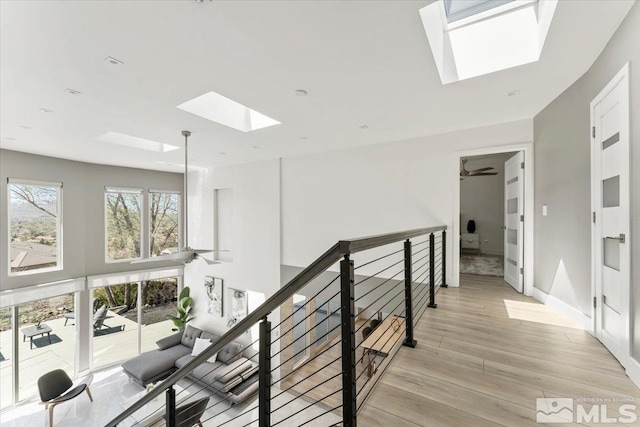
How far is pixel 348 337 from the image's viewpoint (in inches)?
48.8

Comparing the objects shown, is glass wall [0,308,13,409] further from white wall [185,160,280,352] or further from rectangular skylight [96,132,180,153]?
rectangular skylight [96,132,180,153]

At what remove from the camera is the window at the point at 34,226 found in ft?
18.0

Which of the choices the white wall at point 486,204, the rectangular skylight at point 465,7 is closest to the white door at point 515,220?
the rectangular skylight at point 465,7

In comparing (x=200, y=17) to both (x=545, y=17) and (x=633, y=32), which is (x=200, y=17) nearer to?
(x=545, y=17)

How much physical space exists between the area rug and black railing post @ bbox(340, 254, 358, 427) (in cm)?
486

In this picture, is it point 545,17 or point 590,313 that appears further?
point 590,313

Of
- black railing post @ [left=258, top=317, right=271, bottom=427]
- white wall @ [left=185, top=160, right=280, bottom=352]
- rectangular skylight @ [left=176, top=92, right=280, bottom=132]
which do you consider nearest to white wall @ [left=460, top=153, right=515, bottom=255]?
white wall @ [left=185, top=160, right=280, bottom=352]

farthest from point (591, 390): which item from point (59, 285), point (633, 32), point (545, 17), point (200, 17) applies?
point (59, 285)

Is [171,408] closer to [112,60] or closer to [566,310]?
[112,60]

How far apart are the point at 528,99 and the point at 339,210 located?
3328mm

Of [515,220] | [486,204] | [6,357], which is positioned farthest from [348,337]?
[6,357]

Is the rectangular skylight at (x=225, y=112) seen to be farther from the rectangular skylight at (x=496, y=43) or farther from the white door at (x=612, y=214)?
the white door at (x=612, y=214)

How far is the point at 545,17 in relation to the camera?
1.92 metres

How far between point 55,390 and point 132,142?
4.90 metres
